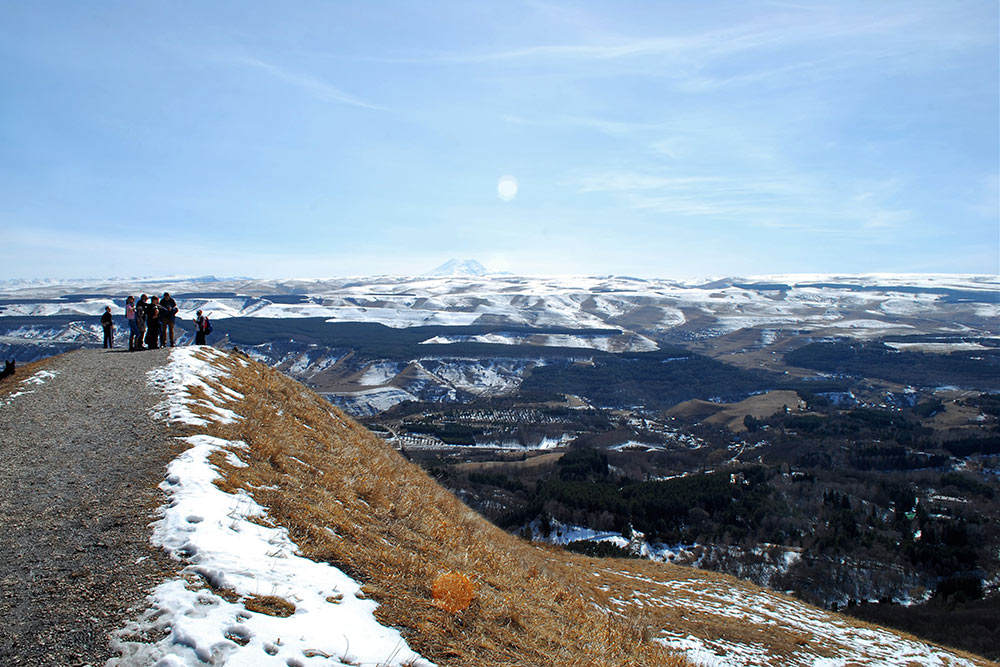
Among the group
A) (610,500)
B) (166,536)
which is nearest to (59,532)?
(166,536)

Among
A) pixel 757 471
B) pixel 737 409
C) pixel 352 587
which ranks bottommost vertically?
pixel 737 409

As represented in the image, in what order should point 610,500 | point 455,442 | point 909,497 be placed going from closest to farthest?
point 610,500 → point 909,497 → point 455,442

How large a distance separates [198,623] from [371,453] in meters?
12.7

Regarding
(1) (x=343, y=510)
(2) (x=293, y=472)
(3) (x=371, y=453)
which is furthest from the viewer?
(3) (x=371, y=453)

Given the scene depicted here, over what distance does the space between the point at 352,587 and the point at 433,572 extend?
1.61 meters

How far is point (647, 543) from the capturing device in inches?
2299

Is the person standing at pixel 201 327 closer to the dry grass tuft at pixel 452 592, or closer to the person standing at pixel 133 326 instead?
the person standing at pixel 133 326

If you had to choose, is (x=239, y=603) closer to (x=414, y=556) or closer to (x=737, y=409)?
(x=414, y=556)

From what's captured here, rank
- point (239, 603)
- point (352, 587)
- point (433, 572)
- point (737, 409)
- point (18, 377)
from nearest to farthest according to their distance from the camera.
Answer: point (239, 603), point (352, 587), point (433, 572), point (18, 377), point (737, 409)

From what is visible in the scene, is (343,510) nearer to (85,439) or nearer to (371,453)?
(85,439)

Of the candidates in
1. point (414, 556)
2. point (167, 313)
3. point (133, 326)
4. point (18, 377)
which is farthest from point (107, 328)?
point (414, 556)

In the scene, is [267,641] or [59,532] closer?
[267,641]

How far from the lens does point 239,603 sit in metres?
6.57

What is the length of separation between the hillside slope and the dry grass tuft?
39 millimetres
